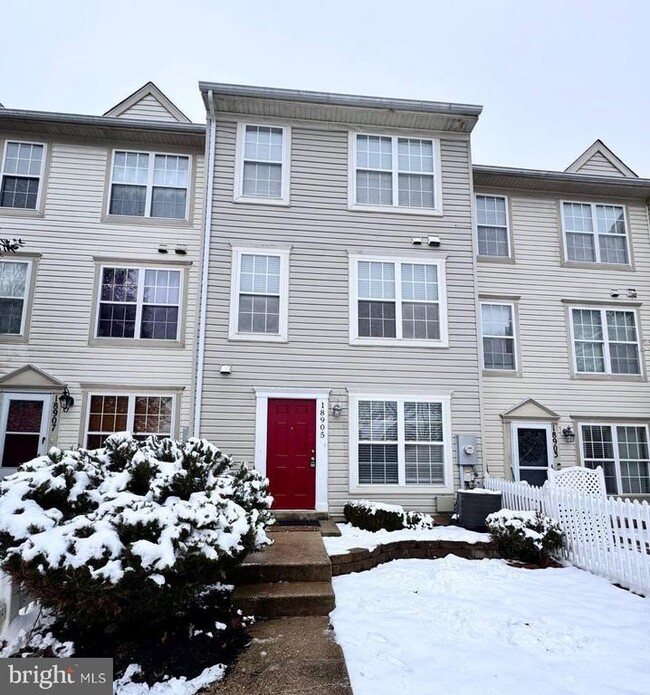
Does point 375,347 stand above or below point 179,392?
above

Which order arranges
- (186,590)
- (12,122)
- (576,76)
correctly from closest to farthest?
(186,590)
(12,122)
(576,76)

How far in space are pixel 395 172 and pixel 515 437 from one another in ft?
19.7

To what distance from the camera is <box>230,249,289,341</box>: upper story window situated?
27.5 ft

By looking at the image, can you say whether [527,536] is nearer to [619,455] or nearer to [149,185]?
[619,455]

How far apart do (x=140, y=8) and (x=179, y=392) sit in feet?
57.4

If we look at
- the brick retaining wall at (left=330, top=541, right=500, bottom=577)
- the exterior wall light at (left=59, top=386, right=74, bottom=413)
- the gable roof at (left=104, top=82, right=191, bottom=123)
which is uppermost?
the gable roof at (left=104, top=82, right=191, bottom=123)

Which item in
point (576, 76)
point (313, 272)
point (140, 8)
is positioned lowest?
point (313, 272)

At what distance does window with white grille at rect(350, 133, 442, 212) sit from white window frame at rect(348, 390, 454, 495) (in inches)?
148

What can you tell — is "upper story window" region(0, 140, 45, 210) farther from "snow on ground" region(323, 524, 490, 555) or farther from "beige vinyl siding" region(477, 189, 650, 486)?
"beige vinyl siding" region(477, 189, 650, 486)

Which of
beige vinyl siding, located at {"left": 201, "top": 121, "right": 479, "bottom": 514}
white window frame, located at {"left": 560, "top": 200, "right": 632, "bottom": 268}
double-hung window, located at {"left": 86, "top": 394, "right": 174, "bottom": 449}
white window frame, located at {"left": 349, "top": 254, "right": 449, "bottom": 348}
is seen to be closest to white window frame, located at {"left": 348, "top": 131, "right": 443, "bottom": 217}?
beige vinyl siding, located at {"left": 201, "top": 121, "right": 479, "bottom": 514}

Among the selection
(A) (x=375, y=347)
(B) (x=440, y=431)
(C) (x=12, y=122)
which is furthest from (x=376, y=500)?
(C) (x=12, y=122)

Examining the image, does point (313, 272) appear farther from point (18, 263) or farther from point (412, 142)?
point (18, 263)

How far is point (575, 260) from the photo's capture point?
10570 mm

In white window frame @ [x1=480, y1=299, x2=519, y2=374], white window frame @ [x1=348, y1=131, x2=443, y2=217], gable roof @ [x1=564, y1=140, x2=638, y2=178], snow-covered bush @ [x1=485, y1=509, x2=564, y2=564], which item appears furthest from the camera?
gable roof @ [x1=564, y1=140, x2=638, y2=178]
